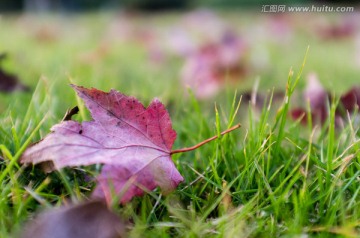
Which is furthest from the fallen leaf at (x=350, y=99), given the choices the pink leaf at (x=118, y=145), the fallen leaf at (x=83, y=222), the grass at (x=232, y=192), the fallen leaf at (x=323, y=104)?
the fallen leaf at (x=83, y=222)

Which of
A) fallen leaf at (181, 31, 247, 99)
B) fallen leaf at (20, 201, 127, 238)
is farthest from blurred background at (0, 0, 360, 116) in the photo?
fallen leaf at (20, 201, 127, 238)

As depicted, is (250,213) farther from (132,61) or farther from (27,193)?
(132,61)

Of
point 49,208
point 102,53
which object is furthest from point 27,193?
point 102,53

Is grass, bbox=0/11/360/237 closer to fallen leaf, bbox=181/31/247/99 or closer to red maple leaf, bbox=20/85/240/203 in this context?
red maple leaf, bbox=20/85/240/203

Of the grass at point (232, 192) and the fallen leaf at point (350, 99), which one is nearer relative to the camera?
the grass at point (232, 192)

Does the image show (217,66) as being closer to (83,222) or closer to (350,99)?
(350,99)

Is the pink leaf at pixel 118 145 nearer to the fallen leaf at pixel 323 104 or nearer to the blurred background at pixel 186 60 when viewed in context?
the blurred background at pixel 186 60
